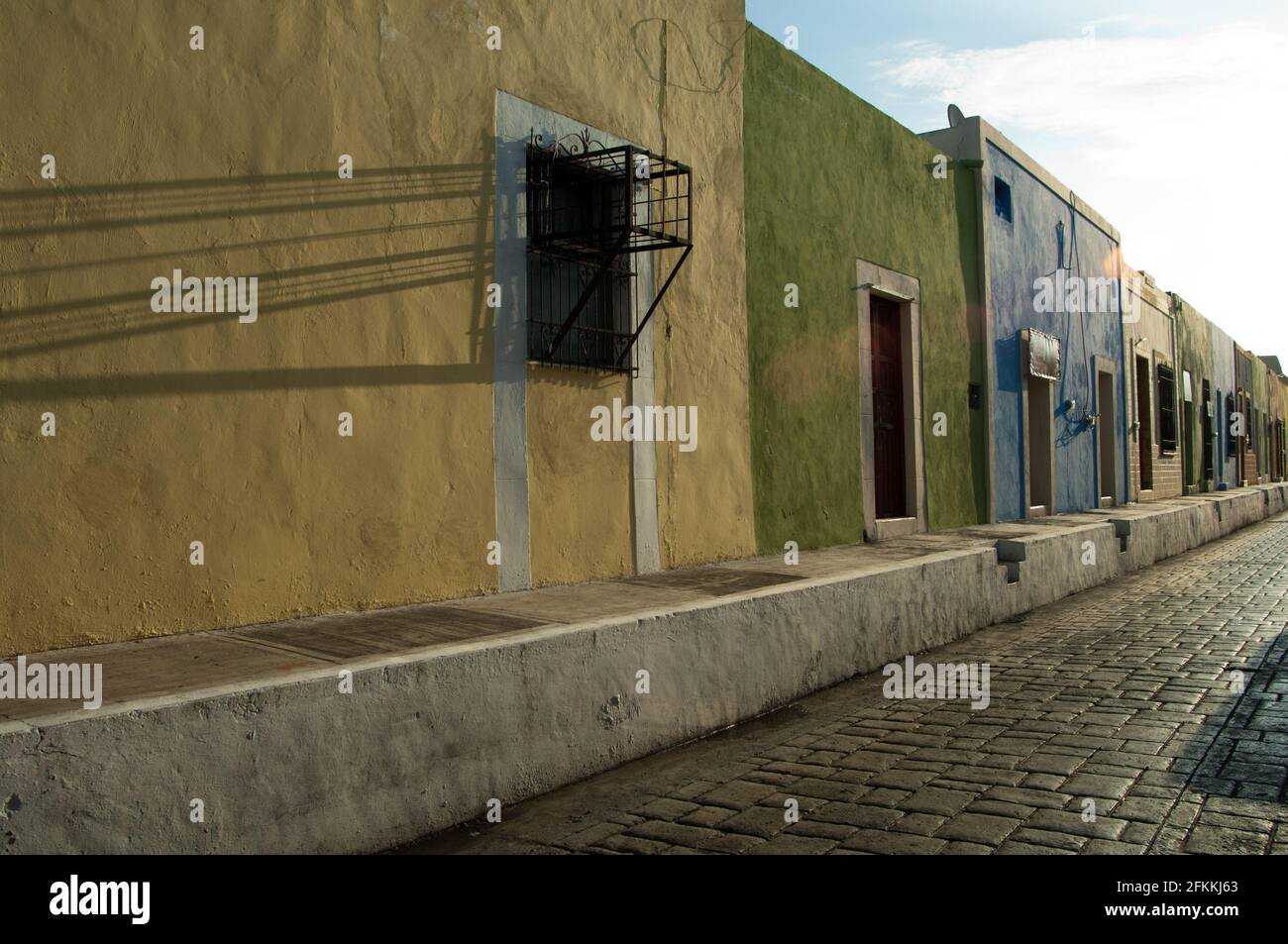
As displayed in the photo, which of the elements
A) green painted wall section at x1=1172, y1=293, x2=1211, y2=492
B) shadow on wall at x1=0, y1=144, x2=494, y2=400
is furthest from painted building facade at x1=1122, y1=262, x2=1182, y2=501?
shadow on wall at x1=0, y1=144, x2=494, y2=400

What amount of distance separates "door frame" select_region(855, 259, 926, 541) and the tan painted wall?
416 cm

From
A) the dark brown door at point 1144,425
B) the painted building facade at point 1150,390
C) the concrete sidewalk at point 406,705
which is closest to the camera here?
the concrete sidewalk at point 406,705

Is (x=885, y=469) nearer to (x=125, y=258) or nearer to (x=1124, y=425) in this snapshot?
(x=125, y=258)

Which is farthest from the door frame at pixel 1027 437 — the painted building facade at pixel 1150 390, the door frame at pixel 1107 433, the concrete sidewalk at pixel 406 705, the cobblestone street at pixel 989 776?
the concrete sidewalk at pixel 406 705

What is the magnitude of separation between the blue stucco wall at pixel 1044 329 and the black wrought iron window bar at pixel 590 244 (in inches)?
310

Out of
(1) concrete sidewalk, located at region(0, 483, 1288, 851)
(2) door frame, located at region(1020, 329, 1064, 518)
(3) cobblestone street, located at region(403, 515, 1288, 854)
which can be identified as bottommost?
(3) cobblestone street, located at region(403, 515, 1288, 854)

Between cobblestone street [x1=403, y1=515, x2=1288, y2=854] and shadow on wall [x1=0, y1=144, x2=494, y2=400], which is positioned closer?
cobblestone street [x1=403, y1=515, x2=1288, y2=854]

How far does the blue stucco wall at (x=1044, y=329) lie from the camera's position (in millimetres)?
14438

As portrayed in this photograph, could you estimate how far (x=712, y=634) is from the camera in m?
6.00

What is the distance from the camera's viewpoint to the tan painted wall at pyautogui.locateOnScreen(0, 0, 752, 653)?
4324mm

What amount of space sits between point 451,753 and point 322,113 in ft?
10.4

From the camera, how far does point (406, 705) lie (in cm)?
427

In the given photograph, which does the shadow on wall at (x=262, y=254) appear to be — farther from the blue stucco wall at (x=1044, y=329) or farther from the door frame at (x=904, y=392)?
the blue stucco wall at (x=1044, y=329)

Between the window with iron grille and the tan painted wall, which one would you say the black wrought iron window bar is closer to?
the tan painted wall
